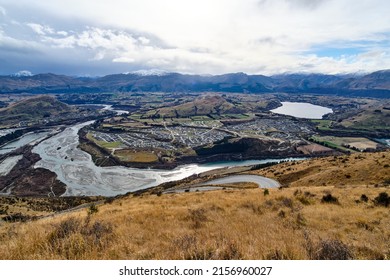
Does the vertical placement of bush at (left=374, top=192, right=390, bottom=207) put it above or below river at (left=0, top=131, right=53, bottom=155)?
above

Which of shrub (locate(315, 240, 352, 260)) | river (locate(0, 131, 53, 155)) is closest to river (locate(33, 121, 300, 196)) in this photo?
river (locate(0, 131, 53, 155))

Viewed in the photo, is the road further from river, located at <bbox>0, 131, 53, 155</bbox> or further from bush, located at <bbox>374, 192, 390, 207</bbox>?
river, located at <bbox>0, 131, 53, 155</bbox>

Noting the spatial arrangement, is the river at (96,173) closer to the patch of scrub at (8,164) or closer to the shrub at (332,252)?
the patch of scrub at (8,164)

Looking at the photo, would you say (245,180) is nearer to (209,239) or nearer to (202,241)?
(209,239)

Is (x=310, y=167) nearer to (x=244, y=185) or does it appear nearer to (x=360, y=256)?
(x=244, y=185)

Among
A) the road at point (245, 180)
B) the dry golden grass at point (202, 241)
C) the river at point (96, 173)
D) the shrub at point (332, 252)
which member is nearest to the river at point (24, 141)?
the river at point (96, 173)

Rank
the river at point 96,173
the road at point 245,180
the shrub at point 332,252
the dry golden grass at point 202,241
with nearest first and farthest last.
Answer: the shrub at point 332,252, the dry golden grass at point 202,241, the road at point 245,180, the river at point 96,173

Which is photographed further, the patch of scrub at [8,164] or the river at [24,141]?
the river at [24,141]

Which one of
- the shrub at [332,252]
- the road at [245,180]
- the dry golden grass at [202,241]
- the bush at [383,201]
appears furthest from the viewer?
the road at [245,180]

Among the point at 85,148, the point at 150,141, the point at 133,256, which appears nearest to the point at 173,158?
the point at 150,141

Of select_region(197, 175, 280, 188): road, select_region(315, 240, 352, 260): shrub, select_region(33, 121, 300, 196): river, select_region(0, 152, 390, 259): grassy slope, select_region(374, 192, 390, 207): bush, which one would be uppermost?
select_region(315, 240, 352, 260): shrub

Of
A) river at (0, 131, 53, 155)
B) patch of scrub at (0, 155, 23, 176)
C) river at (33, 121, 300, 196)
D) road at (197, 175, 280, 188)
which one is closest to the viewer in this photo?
road at (197, 175, 280, 188)
